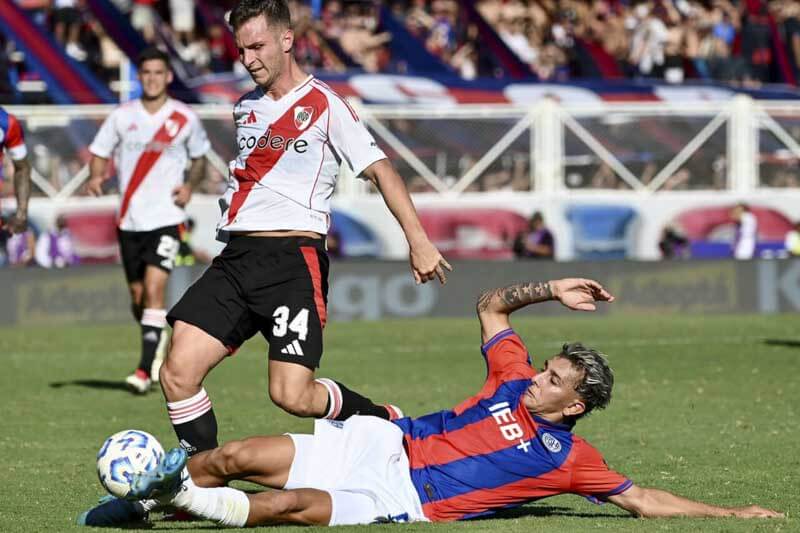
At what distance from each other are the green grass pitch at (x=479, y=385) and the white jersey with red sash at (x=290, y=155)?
5.12 ft

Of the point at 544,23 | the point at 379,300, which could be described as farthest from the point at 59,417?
the point at 544,23

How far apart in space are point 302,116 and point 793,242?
1614cm

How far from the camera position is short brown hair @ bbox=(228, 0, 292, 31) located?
757 centimetres

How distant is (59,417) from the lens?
11297 mm

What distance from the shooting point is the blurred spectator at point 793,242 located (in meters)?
22.4

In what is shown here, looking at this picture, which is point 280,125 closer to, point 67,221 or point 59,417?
point 59,417

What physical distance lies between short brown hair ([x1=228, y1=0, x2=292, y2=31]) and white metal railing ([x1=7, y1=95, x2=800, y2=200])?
14.5 meters

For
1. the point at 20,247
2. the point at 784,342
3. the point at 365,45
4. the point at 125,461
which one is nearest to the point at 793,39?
the point at 365,45

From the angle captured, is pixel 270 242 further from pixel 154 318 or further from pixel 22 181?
pixel 154 318

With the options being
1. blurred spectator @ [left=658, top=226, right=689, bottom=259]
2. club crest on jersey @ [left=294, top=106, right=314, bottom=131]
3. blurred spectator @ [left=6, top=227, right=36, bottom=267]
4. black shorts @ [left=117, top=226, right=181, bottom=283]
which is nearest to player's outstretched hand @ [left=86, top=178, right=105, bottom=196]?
black shorts @ [left=117, top=226, right=181, bottom=283]

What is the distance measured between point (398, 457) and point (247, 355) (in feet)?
29.3

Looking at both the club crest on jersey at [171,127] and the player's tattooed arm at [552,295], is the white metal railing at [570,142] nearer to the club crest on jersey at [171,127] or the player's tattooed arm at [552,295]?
the club crest on jersey at [171,127]

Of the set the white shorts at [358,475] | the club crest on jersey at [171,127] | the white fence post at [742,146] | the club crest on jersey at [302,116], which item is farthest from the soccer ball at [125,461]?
the white fence post at [742,146]

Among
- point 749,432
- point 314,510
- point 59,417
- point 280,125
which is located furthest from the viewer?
point 59,417
